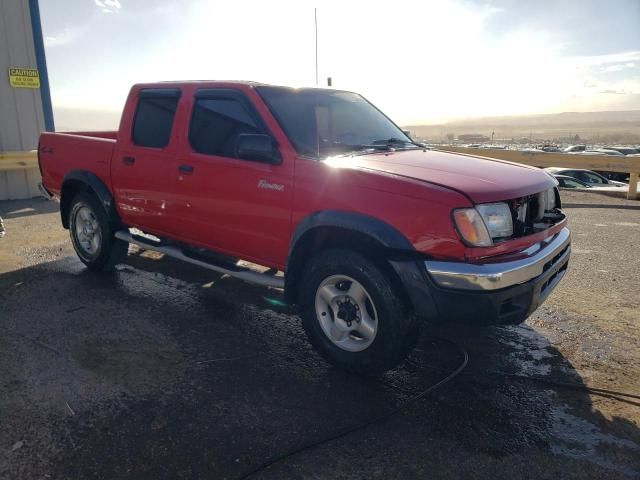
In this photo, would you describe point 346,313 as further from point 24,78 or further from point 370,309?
point 24,78

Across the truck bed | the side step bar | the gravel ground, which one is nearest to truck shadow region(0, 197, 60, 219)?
the truck bed

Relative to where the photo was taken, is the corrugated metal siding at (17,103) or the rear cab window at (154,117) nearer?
the rear cab window at (154,117)

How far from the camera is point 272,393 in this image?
329 cm

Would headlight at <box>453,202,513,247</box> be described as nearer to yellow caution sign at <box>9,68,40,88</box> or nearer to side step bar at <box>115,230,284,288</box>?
side step bar at <box>115,230,284,288</box>

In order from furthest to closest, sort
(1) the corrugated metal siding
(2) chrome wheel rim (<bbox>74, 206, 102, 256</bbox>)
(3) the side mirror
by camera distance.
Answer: (1) the corrugated metal siding < (2) chrome wheel rim (<bbox>74, 206, 102, 256</bbox>) < (3) the side mirror

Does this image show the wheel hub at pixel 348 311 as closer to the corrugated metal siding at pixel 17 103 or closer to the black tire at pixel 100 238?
the black tire at pixel 100 238

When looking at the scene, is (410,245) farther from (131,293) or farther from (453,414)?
(131,293)

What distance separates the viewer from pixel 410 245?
3129mm

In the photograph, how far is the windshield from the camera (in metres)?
3.89

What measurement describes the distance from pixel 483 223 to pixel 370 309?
93cm

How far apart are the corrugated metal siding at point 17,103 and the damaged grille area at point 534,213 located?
34.0 ft

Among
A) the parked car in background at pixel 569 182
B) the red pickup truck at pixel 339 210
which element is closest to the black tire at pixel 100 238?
the red pickup truck at pixel 339 210

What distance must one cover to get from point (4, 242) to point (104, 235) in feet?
8.83

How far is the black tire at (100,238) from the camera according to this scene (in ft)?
18.2
